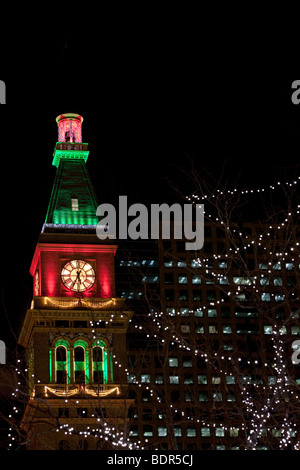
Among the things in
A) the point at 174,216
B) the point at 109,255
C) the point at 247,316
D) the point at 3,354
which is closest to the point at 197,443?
the point at 247,316

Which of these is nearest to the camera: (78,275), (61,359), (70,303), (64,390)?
(64,390)

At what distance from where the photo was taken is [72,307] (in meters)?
59.9

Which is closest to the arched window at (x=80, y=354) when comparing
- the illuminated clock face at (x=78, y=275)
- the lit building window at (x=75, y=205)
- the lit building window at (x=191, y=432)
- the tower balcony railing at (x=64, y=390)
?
the tower balcony railing at (x=64, y=390)

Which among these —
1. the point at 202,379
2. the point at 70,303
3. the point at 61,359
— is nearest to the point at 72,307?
the point at 70,303

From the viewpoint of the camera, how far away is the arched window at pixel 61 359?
58406mm

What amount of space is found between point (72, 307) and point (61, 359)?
3399 mm

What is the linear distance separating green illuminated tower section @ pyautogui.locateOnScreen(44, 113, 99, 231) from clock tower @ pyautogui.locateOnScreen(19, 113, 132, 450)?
0.07 m

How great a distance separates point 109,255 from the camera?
6309 cm

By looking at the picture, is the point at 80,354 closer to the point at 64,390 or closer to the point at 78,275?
the point at 64,390

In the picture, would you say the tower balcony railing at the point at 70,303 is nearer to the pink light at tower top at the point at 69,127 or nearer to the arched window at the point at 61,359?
the arched window at the point at 61,359

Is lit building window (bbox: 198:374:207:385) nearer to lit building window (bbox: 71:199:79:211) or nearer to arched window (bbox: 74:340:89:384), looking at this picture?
lit building window (bbox: 71:199:79:211)

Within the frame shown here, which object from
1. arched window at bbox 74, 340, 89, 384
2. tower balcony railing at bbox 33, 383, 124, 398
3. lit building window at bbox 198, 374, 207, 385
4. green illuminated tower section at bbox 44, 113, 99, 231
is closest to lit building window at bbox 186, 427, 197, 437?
lit building window at bbox 198, 374, 207, 385

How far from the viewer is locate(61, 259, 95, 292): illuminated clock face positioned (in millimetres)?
61250
